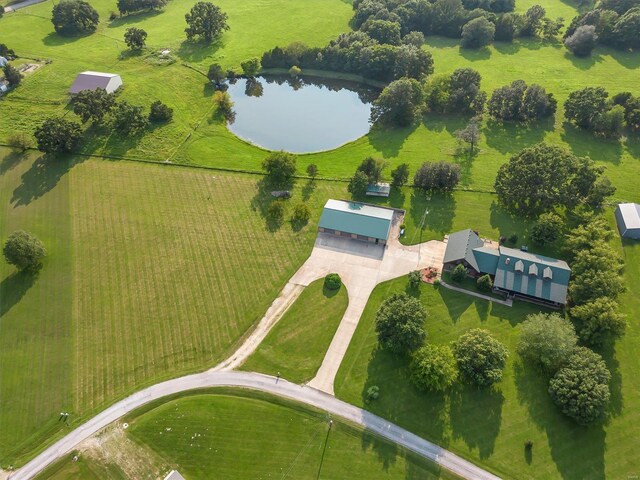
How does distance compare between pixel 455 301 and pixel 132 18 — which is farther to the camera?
pixel 132 18

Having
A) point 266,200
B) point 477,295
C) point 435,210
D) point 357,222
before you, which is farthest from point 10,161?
point 477,295

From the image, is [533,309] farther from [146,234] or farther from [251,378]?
[146,234]

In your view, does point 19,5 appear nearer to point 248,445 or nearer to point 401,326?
point 248,445

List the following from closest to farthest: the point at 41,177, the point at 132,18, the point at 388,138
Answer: the point at 41,177 → the point at 388,138 → the point at 132,18

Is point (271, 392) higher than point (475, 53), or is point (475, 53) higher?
point (475, 53)

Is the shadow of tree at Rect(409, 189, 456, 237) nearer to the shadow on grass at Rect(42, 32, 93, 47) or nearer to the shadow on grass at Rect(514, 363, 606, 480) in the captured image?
the shadow on grass at Rect(514, 363, 606, 480)

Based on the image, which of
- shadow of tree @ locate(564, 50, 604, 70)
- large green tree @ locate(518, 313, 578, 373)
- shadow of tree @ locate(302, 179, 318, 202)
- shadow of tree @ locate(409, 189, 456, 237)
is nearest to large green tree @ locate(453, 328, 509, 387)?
large green tree @ locate(518, 313, 578, 373)

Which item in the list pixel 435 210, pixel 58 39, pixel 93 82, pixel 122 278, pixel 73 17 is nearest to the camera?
pixel 122 278
